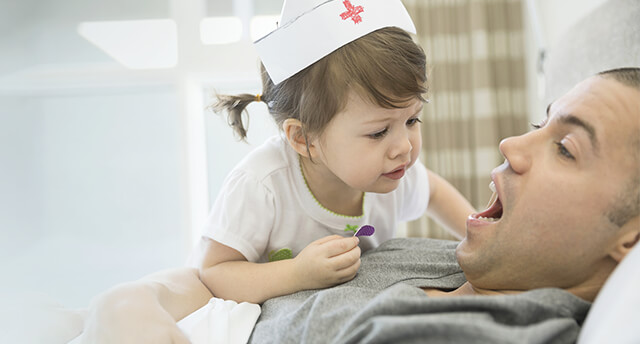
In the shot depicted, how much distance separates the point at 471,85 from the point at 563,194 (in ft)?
6.59

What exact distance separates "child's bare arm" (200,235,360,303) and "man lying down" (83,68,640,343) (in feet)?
0.16

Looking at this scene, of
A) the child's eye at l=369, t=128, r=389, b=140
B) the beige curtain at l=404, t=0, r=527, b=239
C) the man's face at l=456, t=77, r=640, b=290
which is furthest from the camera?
the beige curtain at l=404, t=0, r=527, b=239

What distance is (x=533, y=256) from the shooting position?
0.91 metres

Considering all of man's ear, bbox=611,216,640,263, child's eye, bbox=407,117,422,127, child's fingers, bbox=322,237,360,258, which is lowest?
child's fingers, bbox=322,237,360,258

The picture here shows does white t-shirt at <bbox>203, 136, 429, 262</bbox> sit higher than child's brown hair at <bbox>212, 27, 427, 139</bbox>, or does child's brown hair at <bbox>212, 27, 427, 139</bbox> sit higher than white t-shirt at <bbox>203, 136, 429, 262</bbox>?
child's brown hair at <bbox>212, 27, 427, 139</bbox>

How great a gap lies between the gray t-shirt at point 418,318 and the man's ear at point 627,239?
97 mm

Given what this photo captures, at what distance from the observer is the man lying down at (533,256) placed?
74 cm

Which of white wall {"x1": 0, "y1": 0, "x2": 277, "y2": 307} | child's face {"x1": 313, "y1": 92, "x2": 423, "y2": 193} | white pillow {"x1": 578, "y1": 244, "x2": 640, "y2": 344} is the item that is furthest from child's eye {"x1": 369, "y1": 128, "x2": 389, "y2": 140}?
white wall {"x1": 0, "y1": 0, "x2": 277, "y2": 307}

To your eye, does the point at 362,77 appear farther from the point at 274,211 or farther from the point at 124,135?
the point at 124,135

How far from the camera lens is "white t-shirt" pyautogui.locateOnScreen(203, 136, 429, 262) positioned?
1221mm

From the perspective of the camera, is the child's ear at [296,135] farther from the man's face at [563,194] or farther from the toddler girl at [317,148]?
the man's face at [563,194]

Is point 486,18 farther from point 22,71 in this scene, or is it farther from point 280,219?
point 22,71

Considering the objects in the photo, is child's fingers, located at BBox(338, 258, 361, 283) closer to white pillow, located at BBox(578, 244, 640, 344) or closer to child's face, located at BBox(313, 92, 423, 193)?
child's face, located at BBox(313, 92, 423, 193)

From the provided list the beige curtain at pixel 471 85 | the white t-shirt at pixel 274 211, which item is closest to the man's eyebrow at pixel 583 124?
the white t-shirt at pixel 274 211
